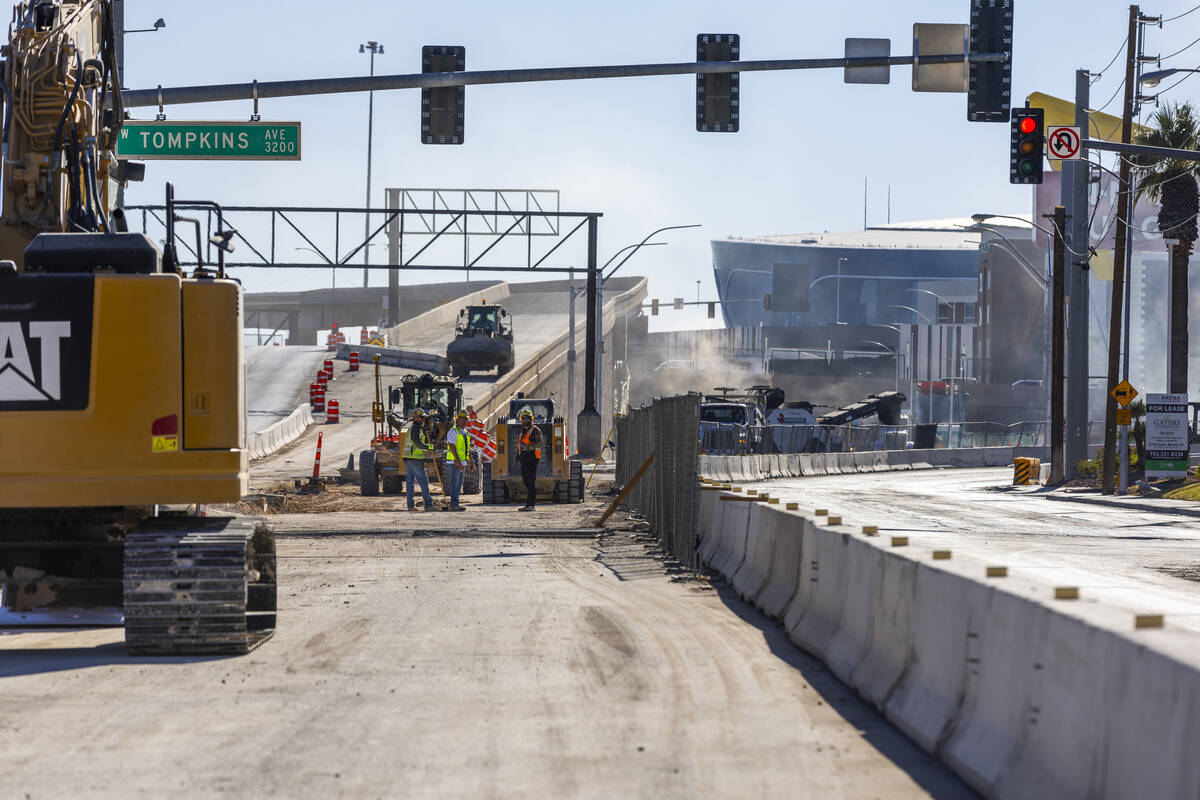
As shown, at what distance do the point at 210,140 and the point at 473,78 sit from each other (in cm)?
436

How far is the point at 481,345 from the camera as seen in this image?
2913 inches

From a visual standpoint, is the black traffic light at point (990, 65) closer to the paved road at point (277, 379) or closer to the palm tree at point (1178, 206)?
the palm tree at point (1178, 206)

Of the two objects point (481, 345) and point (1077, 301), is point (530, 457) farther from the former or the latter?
point (481, 345)

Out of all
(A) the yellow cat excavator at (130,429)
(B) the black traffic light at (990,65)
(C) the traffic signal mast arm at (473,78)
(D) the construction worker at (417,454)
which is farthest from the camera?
(D) the construction worker at (417,454)

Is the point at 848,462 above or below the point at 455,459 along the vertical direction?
below

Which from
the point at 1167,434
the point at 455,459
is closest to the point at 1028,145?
the point at 455,459

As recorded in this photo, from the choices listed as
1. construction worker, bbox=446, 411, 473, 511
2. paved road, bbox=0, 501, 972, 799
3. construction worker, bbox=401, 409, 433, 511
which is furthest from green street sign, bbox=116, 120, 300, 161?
paved road, bbox=0, 501, 972, 799

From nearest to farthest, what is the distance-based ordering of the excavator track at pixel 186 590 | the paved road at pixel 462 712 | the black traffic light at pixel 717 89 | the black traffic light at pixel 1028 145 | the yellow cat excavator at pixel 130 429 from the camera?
the paved road at pixel 462 712 < the yellow cat excavator at pixel 130 429 < the excavator track at pixel 186 590 < the black traffic light at pixel 717 89 < the black traffic light at pixel 1028 145

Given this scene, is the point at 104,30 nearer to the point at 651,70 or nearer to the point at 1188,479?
the point at 651,70

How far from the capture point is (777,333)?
183875mm

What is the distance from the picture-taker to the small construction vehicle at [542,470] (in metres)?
32.8

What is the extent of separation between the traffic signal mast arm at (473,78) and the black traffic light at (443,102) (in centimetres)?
32

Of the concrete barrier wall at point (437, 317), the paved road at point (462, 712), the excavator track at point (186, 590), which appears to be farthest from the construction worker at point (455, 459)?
the concrete barrier wall at point (437, 317)

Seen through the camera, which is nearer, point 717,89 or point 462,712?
point 462,712
